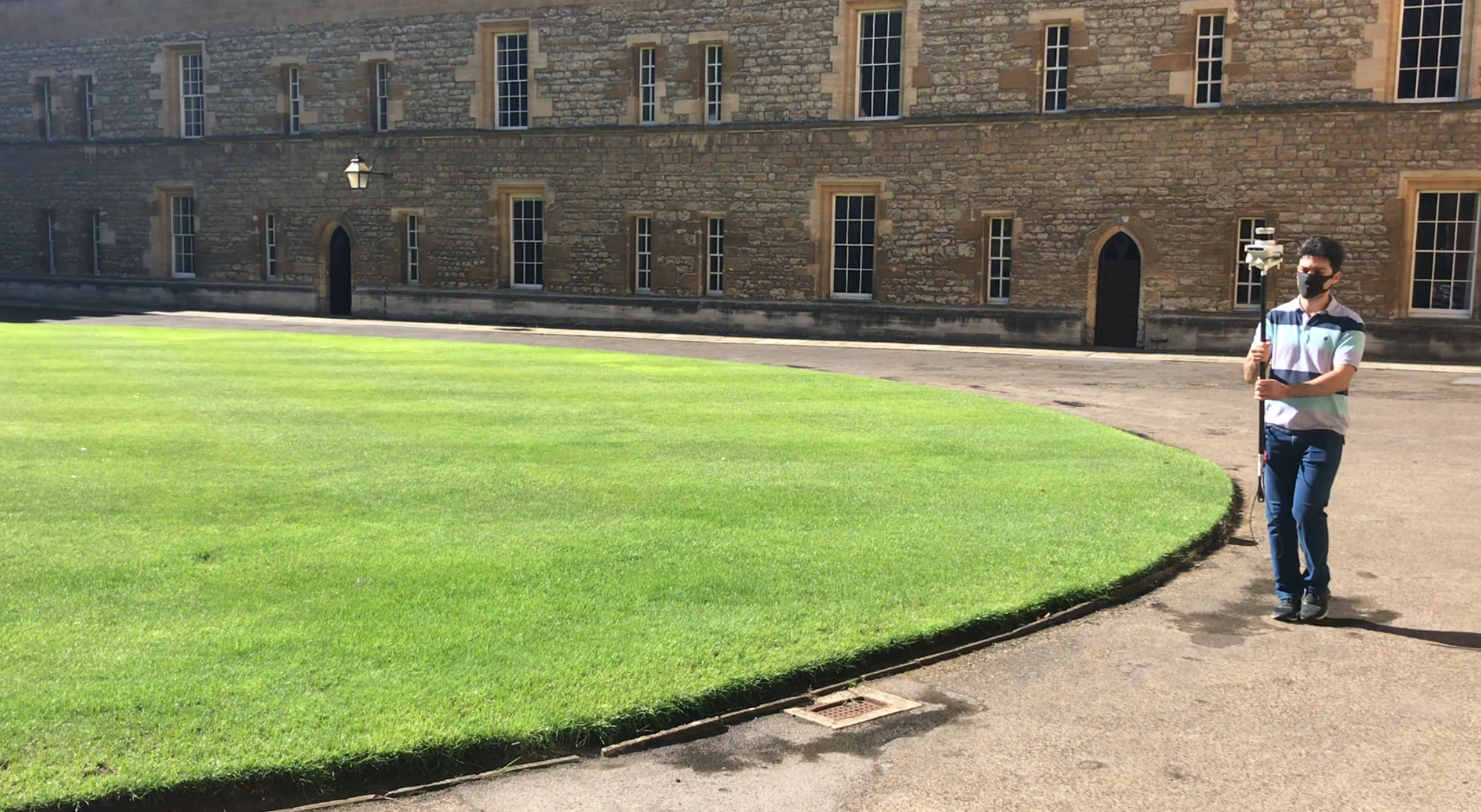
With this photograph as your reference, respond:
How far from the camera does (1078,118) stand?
2648cm

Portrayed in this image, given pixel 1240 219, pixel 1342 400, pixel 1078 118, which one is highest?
pixel 1078 118

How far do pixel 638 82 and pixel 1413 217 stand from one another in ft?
53.8

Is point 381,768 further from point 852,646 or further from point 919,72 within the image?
point 919,72

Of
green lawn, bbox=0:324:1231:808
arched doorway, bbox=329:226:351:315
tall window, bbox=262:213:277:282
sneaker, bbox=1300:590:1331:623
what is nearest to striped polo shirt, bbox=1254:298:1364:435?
sneaker, bbox=1300:590:1331:623

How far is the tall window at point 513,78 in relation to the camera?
32.4m

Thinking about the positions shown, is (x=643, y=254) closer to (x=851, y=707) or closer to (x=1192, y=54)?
(x=1192, y=54)

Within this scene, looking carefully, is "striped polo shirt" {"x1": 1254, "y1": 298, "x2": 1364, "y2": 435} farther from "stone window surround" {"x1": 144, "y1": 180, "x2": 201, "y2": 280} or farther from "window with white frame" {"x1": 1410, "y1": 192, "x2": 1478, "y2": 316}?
"stone window surround" {"x1": 144, "y1": 180, "x2": 201, "y2": 280}

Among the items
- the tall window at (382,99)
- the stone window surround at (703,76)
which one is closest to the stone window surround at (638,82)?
the stone window surround at (703,76)

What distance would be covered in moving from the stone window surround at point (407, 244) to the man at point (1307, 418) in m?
28.7

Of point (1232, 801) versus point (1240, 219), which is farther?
point (1240, 219)

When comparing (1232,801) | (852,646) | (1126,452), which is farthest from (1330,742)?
(1126,452)

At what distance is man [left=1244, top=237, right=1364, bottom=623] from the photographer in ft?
21.5

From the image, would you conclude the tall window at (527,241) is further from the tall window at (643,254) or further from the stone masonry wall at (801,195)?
the tall window at (643,254)

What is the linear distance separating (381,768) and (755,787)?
1259mm
